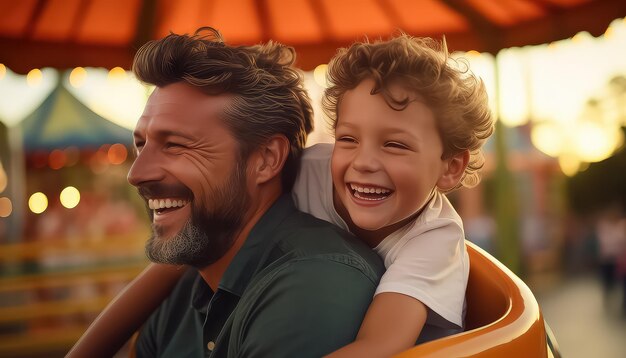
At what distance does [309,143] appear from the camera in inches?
71.9

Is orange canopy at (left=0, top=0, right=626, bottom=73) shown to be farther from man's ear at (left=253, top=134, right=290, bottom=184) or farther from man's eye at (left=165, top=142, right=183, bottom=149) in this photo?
man's eye at (left=165, top=142, right=183, bottom=149)

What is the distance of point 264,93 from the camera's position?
5.30 feet

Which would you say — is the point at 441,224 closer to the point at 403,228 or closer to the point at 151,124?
the point at 403,228

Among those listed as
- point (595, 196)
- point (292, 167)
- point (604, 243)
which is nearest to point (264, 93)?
point (292, 167)

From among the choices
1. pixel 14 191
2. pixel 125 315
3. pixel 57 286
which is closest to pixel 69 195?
pixel 14 191

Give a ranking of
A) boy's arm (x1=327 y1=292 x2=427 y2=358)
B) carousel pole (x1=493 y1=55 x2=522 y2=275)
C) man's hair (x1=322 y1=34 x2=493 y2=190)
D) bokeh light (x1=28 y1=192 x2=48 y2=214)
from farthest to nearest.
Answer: bokeh light (x1=28 y1=192 x2=48 y2=214) → carousel pole (x1=493 y1=55 x2=522 y2=275) → man's hair (x1=322 y1=34 x2=493 y2=190) → boy's arm (x1=327 y1=292 x2=427 y2=358)

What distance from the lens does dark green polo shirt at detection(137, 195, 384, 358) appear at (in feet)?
3.94

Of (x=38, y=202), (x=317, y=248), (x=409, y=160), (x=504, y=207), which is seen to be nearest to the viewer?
(x=317, y=248)

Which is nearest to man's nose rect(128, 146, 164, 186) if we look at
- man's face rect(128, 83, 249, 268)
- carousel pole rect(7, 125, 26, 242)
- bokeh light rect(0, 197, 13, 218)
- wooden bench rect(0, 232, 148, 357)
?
man's face rect(128, 83, 249, 268)

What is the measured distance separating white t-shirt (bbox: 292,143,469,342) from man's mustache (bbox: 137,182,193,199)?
291 mm

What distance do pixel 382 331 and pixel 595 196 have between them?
1381 cm

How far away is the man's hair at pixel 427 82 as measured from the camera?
4.70 ft

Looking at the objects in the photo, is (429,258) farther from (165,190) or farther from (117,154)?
(117,154)

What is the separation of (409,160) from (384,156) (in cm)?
5
